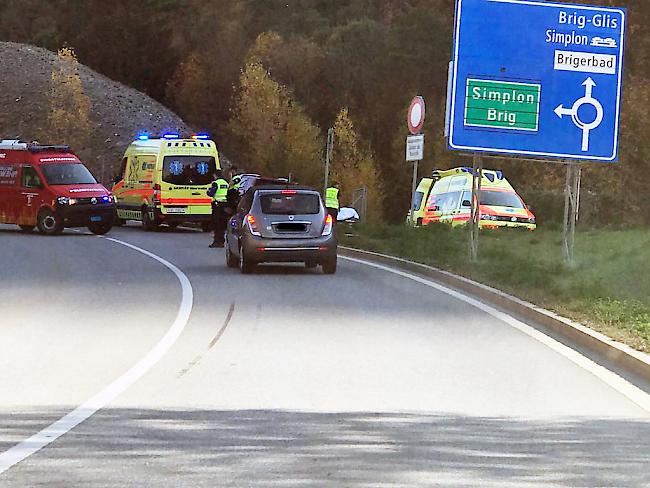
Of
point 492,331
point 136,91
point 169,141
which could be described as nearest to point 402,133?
point 136,91

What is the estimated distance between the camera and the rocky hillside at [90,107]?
10300 cm

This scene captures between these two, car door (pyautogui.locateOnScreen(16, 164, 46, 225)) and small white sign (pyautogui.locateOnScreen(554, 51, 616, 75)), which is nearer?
small white sign (pyautogui.locateOnScreen(554, 51, 616, 75))

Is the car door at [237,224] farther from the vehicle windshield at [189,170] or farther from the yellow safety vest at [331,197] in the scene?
the vehicle windshield at [189,170]

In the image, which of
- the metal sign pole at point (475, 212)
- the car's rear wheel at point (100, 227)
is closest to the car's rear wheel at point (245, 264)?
the metal sign pole at point (475, 212)

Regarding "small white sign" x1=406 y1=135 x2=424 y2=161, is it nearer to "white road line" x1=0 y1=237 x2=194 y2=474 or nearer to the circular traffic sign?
the circular traffic sign

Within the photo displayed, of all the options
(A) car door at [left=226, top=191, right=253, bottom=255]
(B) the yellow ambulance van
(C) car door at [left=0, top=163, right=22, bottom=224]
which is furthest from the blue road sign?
(C) car door at [left=0, top=163, right=22, bottom=224]

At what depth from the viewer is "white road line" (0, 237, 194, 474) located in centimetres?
809

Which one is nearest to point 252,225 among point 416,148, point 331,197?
point 331,197

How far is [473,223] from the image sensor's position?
2670 cm

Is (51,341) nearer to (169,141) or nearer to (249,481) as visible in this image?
(249,481)

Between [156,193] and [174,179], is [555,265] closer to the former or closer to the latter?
[174,179]

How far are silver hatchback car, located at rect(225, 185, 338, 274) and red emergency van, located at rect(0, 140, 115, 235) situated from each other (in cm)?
1337

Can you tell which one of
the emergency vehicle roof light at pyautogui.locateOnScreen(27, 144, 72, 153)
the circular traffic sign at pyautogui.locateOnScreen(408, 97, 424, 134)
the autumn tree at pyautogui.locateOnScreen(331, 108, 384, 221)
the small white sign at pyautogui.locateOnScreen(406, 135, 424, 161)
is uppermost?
the circular traffic sign at pyautogui.locateOnScreen(408, 97, 424, 134)

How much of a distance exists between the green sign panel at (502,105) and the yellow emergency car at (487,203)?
1099cm
